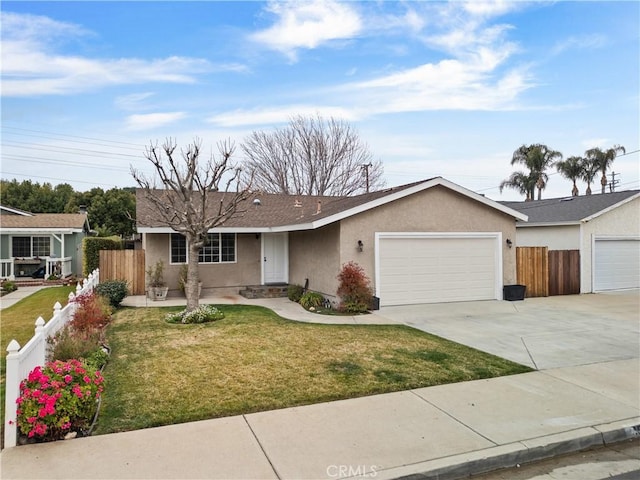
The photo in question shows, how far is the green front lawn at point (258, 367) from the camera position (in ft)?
16.1

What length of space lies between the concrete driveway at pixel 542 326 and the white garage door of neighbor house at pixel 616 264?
1.77 meters

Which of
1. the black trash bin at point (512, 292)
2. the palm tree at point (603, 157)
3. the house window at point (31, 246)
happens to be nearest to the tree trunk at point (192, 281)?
the black trash bin at point (512, 292)

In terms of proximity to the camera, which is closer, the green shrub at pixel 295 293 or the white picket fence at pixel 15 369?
the white picket fence at pixel 15 369

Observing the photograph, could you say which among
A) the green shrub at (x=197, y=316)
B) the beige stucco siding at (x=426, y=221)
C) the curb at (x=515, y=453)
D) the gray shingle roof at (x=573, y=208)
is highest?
the gray shingle roof at (x=573, y=208)

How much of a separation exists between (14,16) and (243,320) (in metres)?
8.52

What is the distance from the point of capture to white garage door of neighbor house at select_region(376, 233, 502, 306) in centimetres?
1233

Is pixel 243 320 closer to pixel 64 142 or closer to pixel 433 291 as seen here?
pixel 433 291

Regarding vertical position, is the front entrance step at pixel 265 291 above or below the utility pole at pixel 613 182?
below

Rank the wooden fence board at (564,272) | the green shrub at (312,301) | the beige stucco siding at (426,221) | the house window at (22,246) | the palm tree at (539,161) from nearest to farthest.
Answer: the beige stucco siding at (426,221) < the green shrub at (312,301) < the wooden fence board at (564,272) < the house window at (22,246) < the palm tree at (539,161)

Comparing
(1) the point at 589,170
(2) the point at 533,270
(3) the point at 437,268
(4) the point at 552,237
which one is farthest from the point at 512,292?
A: (1) the point at 589,170

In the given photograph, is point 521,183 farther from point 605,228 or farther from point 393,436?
point 393,436

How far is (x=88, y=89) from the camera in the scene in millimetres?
15188

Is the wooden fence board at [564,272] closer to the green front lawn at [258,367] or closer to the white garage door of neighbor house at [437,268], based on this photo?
the white garage door of neighbor house at [437,268]

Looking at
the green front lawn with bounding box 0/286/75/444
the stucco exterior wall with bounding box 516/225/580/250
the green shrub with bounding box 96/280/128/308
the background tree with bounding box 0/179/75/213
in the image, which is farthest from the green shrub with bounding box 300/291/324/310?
the background tree with bounding box 0/179/75/213
